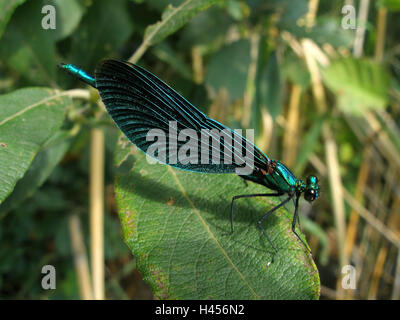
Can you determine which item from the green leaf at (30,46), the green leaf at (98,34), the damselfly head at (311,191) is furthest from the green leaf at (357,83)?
the green leaf at (30,46)

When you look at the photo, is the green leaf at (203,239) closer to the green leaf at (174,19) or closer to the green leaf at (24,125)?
the green leaf at (24,125)

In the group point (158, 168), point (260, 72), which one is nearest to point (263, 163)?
point (158, 168)

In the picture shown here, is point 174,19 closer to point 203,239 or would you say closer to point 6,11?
point 6,11

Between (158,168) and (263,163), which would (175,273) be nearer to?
(158,168)

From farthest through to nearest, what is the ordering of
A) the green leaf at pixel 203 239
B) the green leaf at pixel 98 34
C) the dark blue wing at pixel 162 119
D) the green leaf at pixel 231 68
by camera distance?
the green leaf at pixel 231 68
the green leaf at pixel 98 34
the dark blue wing at pixel 162 119
the green leaf at pixel 203 239

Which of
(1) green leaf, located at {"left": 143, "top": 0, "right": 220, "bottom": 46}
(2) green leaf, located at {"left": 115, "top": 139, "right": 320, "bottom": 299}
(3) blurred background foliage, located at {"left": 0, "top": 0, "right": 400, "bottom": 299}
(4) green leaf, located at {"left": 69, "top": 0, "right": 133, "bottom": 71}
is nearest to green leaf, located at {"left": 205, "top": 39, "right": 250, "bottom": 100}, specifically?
(3) blurred background foliage, located at {"left": 0, "top": 0, "right": 400, "bottom": 299}

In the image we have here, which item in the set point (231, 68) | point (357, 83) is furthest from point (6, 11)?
point (357, 83)

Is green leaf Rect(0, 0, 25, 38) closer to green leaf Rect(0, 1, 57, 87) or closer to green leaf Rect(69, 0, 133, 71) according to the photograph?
green leaf Rect(0, 1, 57, 87)
